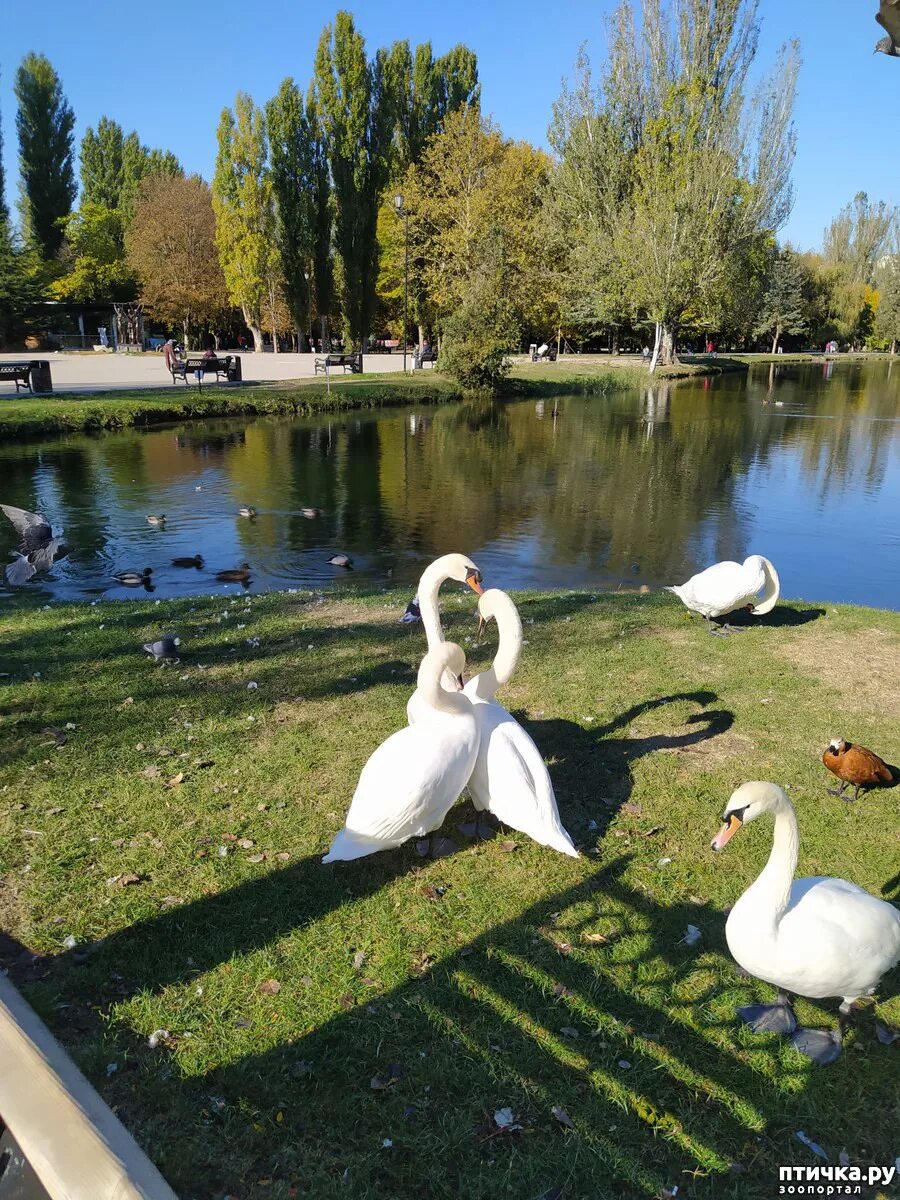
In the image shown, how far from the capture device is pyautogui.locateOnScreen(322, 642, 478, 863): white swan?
458 cm

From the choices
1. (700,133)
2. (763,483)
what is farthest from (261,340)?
(763,483)

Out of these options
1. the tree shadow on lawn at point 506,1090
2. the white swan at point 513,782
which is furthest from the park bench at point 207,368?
the tree shadow on lawn at point 506,1090

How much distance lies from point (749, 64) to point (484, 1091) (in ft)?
182

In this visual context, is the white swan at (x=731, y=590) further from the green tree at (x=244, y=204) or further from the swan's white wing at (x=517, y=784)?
the green tree at (x=244, y=204)

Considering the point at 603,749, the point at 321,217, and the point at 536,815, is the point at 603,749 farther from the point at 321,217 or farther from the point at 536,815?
the point at 321,217

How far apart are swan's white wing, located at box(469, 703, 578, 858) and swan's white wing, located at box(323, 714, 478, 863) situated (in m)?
0.15

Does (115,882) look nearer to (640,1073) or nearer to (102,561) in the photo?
(640,1073)

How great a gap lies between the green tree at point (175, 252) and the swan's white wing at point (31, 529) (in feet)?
159

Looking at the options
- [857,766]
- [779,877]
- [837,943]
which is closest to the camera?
[837,943]

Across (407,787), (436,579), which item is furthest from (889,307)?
(407,787)

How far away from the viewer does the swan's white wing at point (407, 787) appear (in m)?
4.58

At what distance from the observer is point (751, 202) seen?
156 feet

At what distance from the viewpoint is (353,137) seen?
173 feet

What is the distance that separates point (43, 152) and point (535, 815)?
81.5 meters
